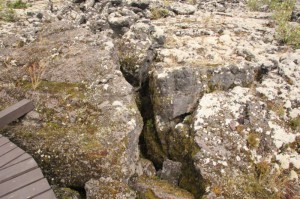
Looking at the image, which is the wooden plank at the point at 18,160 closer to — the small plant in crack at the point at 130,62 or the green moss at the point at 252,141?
the small plant in crack at the point at 130,62

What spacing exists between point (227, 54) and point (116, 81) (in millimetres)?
4417

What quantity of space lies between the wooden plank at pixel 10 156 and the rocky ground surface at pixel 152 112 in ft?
2.12

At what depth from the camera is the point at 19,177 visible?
5.21 meters

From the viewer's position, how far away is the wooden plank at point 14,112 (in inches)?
269

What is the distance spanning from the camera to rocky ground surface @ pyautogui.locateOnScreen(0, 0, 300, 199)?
21.1 feet

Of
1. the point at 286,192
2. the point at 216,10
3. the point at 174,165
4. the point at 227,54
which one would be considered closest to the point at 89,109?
the point at 174,165

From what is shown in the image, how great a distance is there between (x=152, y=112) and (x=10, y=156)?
13.0ft

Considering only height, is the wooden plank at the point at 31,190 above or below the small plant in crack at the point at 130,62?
below

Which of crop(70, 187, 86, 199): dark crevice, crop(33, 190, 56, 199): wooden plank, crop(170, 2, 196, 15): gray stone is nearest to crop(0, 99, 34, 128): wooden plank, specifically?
crop(70, 187, 86, 199): dark crevice

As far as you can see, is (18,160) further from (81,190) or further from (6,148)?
(81,190)

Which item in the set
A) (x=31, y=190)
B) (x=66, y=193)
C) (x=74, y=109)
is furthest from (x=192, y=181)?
(x=31, y=190)

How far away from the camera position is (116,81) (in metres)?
7.84

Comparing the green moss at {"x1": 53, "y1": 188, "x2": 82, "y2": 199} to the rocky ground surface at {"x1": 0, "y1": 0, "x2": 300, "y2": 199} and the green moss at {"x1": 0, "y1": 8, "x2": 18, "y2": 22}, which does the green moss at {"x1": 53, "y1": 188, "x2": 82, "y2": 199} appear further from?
the green moss at {"x1": 0, "y1": 8, "x2": 18, "y2": 22}

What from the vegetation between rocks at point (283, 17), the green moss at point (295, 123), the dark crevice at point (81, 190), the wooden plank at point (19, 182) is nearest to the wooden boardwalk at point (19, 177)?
the wooden plank at point (19, 182)
